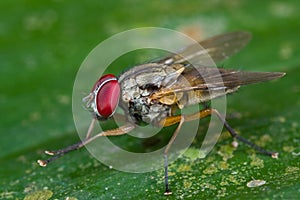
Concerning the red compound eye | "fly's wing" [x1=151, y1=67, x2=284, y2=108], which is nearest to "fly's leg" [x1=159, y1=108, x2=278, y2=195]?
"fly's wing" [x1=151, y1=67, x2=284, y2=108]

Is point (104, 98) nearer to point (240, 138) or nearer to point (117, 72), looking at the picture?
point (240, 138)

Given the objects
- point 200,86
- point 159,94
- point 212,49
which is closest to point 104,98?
point 159,94

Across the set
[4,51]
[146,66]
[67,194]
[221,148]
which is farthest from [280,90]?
[4,51]

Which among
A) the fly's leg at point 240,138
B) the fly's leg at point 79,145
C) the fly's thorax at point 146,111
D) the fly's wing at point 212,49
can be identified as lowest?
the fly's leg at point 240,138

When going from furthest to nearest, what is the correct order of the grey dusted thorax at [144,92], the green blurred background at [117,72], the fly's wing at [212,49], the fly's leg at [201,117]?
1. the fly's wing at [212,49]
2. the grey dusted thorax at [144,92]
3. the fly's leg at [201,117]
4. the green blurred background at [117,72]

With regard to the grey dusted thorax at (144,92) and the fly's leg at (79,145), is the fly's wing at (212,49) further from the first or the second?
the fly's leg at (79,145)

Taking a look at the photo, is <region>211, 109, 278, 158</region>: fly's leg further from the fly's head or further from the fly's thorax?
the fly's head

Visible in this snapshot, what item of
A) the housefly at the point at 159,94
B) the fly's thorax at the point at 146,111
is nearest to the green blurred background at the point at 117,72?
the housefly at the point at 159,94
